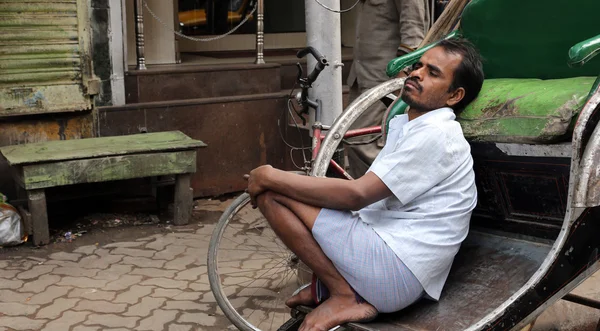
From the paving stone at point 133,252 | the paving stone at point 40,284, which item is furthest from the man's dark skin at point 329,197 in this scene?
the paving stone at point 133,252

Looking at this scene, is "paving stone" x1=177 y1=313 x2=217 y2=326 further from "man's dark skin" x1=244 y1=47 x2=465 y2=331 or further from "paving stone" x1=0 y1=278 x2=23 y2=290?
"man's dark skin" x1=244 y1=47 x2=465 y2=331

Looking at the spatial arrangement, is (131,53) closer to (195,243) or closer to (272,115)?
(272,115)

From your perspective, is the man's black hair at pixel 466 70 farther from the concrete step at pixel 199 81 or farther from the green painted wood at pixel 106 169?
the concrete step at pixel 199 81

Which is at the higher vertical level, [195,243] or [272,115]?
[272,115]

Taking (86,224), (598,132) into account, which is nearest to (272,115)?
(86,224)

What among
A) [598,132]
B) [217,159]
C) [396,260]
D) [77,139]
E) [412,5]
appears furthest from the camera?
[217,159]

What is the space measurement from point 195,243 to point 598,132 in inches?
136

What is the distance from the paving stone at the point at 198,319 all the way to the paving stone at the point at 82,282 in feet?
2.36

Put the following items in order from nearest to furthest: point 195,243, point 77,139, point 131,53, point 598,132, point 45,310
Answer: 1. point 598,132
2. point 45,310
3. point 195,243
4. point 77,139
5. point 131,53

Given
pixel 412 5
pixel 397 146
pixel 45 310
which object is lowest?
pixel 45 310

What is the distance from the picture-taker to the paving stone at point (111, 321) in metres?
4.27

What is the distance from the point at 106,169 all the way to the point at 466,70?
3.17m

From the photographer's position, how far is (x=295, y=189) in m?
3.01

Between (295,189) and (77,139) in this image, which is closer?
(295,189)
